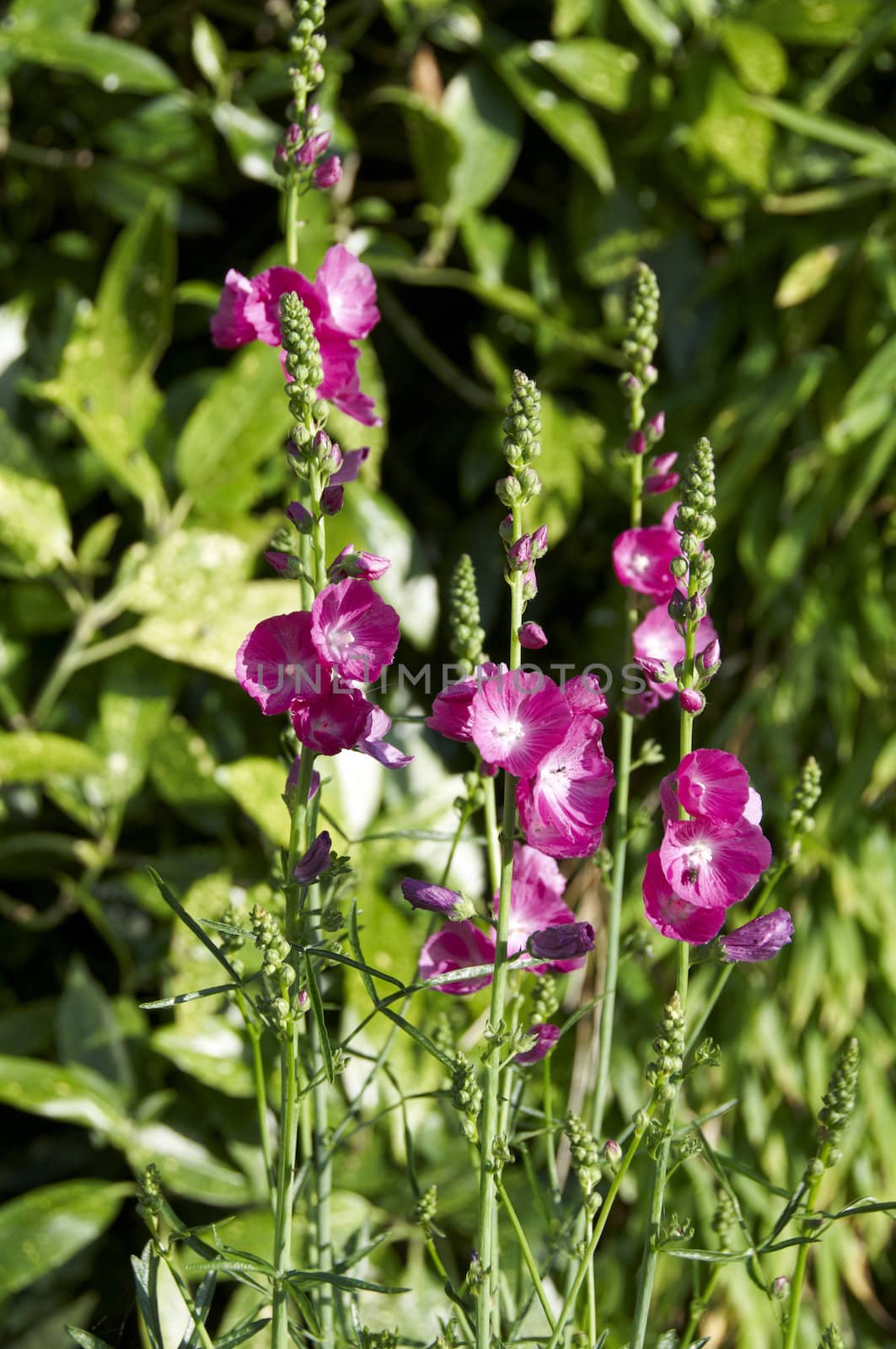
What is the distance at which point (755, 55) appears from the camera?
1.34 metres

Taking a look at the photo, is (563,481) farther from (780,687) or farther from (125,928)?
(125,928)

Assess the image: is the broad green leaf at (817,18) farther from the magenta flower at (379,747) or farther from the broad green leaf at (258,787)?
the magenta flower at (379,747)

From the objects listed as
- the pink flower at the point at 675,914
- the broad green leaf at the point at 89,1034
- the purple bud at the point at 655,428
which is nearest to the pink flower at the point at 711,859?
the pink flower at the point at 675,914

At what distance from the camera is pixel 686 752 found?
1.64 feet

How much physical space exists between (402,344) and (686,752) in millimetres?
1152

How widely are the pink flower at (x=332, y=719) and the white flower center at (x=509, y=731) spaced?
0.05 metres

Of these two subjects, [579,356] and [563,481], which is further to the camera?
[579,356]

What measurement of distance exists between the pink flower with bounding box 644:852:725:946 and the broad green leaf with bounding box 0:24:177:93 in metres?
1.16

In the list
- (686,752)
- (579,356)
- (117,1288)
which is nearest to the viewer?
(686,752)

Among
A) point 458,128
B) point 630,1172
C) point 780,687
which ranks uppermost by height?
point 458,128

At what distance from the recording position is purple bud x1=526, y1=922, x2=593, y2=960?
497 millimetres

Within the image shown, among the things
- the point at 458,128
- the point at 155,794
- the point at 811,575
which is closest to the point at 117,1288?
the point at 155,794

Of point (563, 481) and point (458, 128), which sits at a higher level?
point (458, 128)

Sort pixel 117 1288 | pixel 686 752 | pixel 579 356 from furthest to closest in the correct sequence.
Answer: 1. pixel 579 356
2. pixel 117 1288
3. pixel 686 752
